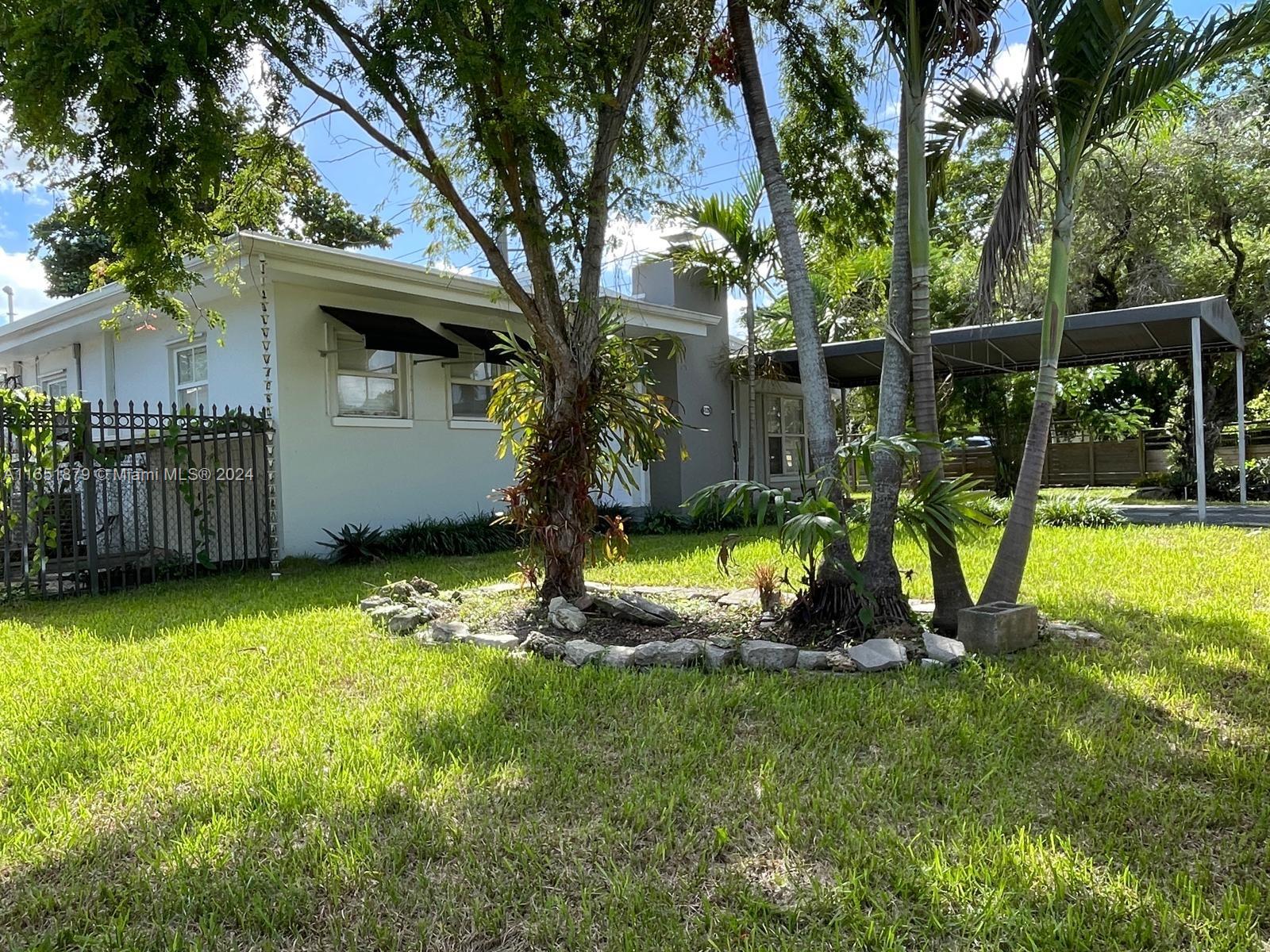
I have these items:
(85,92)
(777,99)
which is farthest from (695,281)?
(85,92)

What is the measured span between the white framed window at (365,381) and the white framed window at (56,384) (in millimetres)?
6579

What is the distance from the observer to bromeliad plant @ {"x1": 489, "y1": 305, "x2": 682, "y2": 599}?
5793 mm

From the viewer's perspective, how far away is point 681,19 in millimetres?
6117

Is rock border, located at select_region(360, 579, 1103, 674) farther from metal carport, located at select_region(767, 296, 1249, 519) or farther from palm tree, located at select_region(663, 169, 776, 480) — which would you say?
palm tree, located at select_region(663, 169, 776, 480)

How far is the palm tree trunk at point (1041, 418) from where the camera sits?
15.0ft

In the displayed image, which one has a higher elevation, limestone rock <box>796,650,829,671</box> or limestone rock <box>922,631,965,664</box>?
limestone rock <box>922,631,965,664</box>

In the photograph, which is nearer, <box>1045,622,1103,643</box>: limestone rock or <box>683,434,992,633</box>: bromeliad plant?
<box>683,434,992,633</box>: bromeliad plant

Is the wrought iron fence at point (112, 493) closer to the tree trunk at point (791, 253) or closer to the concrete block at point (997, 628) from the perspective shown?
the tree trunk at point (791, 253)

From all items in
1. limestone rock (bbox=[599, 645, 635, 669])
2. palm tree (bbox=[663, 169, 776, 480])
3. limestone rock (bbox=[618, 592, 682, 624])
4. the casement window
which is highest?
palm tree (bbox=[663, 169, 776, 480])

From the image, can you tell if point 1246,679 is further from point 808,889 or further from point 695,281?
point 695,281

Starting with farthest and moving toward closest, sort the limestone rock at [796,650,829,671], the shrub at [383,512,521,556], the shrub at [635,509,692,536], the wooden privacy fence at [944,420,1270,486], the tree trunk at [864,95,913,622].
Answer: the wooden privacy fence at [944,420,1270,486] < the shrub at [635,509,692,536] < the shrub at [383,512,521,556] < the tree trunk at [864,95,913,622] < the limestone rock at [796,650,829,671]

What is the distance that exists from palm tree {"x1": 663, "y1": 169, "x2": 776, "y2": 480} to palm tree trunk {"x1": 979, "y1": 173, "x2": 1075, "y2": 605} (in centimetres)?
679

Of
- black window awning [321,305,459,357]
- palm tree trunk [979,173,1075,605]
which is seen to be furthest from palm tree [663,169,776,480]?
palm tree trunk [979,173,1075,605]

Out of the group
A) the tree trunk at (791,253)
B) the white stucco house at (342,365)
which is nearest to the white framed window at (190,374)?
the white stucco house at (342,365)
